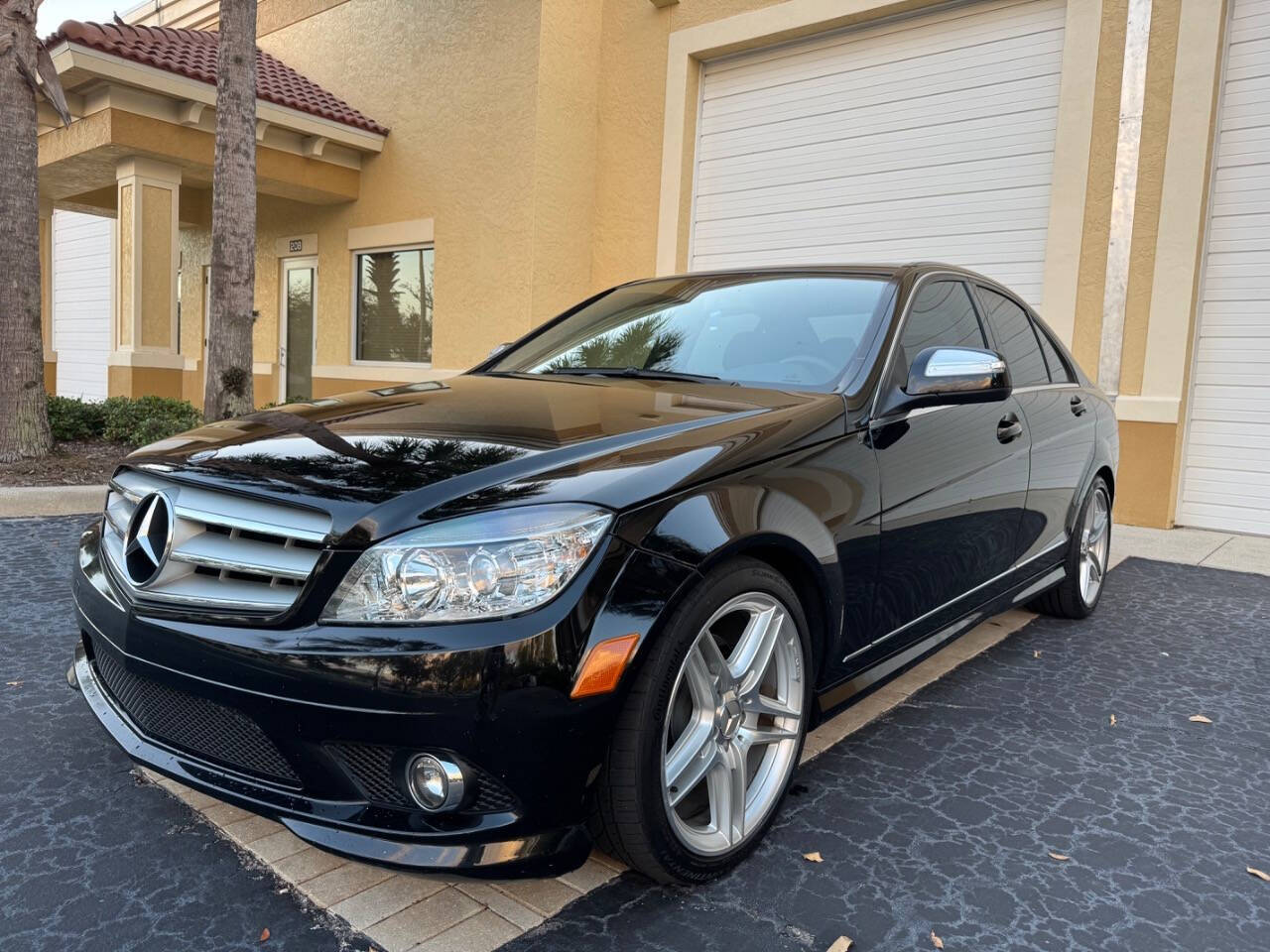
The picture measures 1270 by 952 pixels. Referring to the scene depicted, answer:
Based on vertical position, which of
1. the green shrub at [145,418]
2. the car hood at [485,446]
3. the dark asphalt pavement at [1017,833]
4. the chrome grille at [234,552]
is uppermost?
the car hood at [485,446]

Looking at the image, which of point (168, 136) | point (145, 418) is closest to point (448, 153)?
point (168, 136)

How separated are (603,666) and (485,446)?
2.09ft

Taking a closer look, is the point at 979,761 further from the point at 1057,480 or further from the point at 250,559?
the point at 250,559

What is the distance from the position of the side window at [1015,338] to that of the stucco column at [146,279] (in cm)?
1000

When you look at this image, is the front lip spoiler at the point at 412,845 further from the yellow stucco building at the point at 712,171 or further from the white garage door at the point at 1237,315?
the white garage door at the point at 1237,315

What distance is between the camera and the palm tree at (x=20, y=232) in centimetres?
722

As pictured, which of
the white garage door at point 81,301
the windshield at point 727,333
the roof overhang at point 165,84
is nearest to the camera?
the windshield at point 727,333

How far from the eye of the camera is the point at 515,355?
12.1 ft

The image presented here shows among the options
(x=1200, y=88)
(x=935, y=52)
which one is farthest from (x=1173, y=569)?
(x=935, y=52)

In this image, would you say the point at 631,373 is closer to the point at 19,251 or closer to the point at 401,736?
the point at 401,736

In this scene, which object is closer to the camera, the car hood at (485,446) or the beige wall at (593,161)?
the car hood at (485,446)

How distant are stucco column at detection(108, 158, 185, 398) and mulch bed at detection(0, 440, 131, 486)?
106 inches


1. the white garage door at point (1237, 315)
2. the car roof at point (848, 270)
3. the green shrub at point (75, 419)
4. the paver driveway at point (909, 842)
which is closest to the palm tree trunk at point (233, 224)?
the green shrub at point (75, 419)

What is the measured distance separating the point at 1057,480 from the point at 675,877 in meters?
2.67
